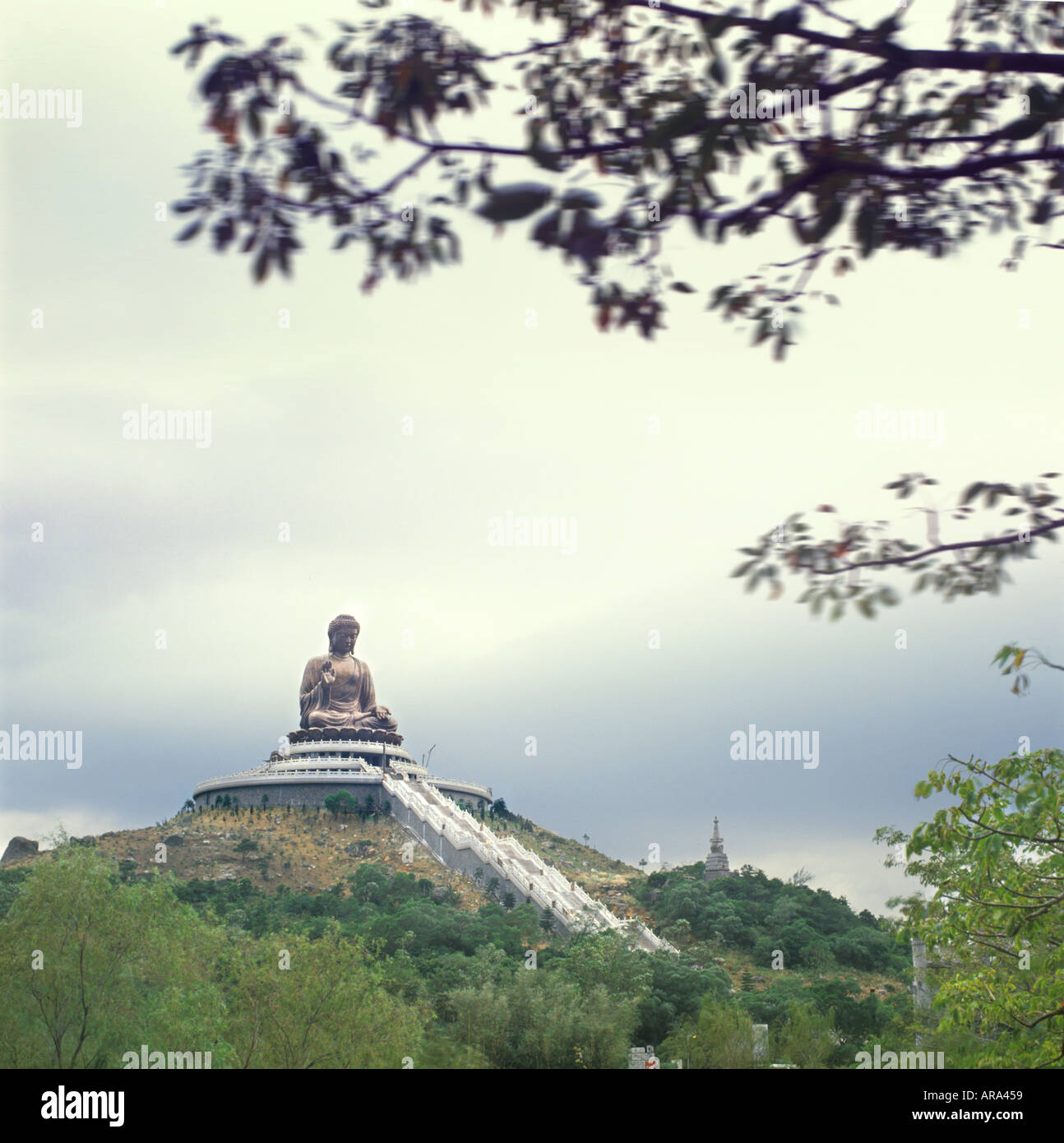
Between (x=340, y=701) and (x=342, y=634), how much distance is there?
→ 125 inches

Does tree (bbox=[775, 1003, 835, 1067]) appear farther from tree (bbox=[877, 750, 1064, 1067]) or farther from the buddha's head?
the buddha's head

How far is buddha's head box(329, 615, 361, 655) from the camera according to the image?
52156 mm

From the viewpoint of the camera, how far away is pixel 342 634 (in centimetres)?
5216

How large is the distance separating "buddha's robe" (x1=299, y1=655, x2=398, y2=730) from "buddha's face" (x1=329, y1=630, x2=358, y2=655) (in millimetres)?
651

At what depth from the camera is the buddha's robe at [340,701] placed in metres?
49.9

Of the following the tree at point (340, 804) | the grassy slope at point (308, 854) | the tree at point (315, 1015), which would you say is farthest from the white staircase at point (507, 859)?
the tree at point (315, 1015)

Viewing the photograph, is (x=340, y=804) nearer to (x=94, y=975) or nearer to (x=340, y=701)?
(x=340, y=701)

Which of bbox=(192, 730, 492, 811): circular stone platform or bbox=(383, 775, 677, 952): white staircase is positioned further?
bbox=(192, 730, 492, 811): circular stone platform

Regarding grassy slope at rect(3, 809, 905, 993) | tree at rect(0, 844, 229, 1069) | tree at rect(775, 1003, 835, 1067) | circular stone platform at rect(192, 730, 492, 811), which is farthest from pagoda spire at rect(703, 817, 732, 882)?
tree at rect(0, 844, 229, 1069)

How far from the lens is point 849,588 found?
3.86 meters
